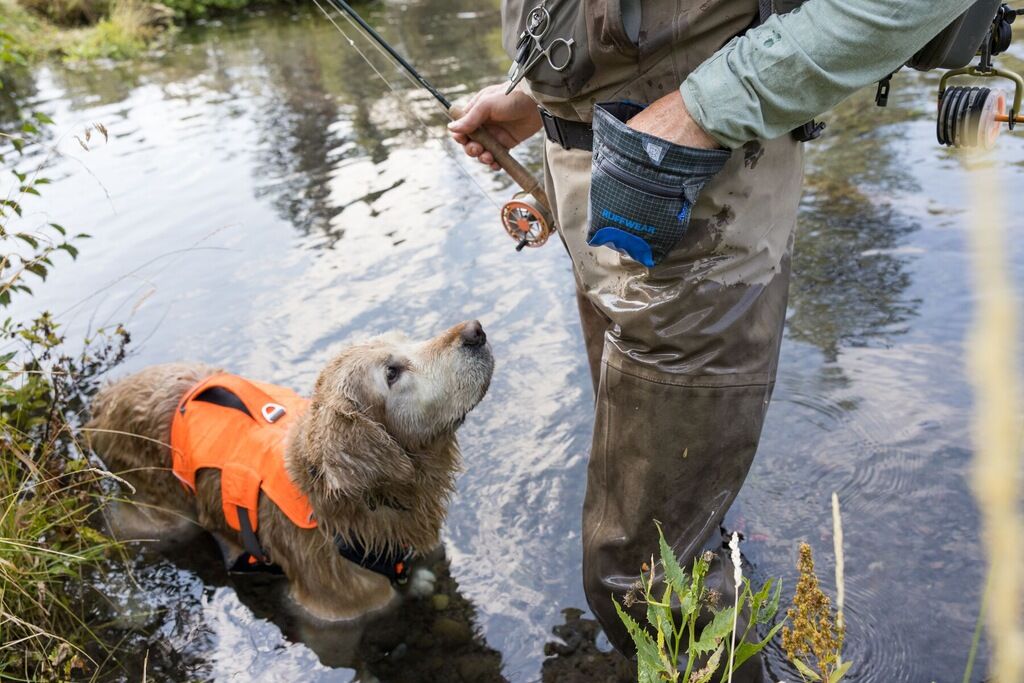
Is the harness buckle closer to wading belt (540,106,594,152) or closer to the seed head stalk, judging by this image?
wading belt (540,106,594,152)

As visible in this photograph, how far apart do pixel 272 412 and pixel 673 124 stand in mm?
2761

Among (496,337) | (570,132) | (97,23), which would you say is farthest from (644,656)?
(97,23)

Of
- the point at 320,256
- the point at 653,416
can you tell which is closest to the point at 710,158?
the point at 653,416

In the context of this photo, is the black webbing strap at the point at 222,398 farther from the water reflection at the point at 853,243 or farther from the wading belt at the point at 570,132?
the water reflection at the point at 853,243

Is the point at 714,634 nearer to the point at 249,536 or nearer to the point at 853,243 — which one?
the point at 249,536

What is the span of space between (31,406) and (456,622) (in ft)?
8.25

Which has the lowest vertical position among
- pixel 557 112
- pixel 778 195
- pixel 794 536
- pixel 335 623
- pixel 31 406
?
pixel 335 623

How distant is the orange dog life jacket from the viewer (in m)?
3.94

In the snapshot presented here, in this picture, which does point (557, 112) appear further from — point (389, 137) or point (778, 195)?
point (389, 137)

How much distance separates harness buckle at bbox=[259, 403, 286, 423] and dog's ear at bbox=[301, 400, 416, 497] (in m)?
0.58

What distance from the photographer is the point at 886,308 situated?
5.29 metres

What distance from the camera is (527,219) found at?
11.5 feet

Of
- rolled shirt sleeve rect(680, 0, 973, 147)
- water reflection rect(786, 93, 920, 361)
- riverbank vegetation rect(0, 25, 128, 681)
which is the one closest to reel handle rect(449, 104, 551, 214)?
rolled shirt sleeve rect(680, 0, 973, 147)

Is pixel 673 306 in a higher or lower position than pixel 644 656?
higher
